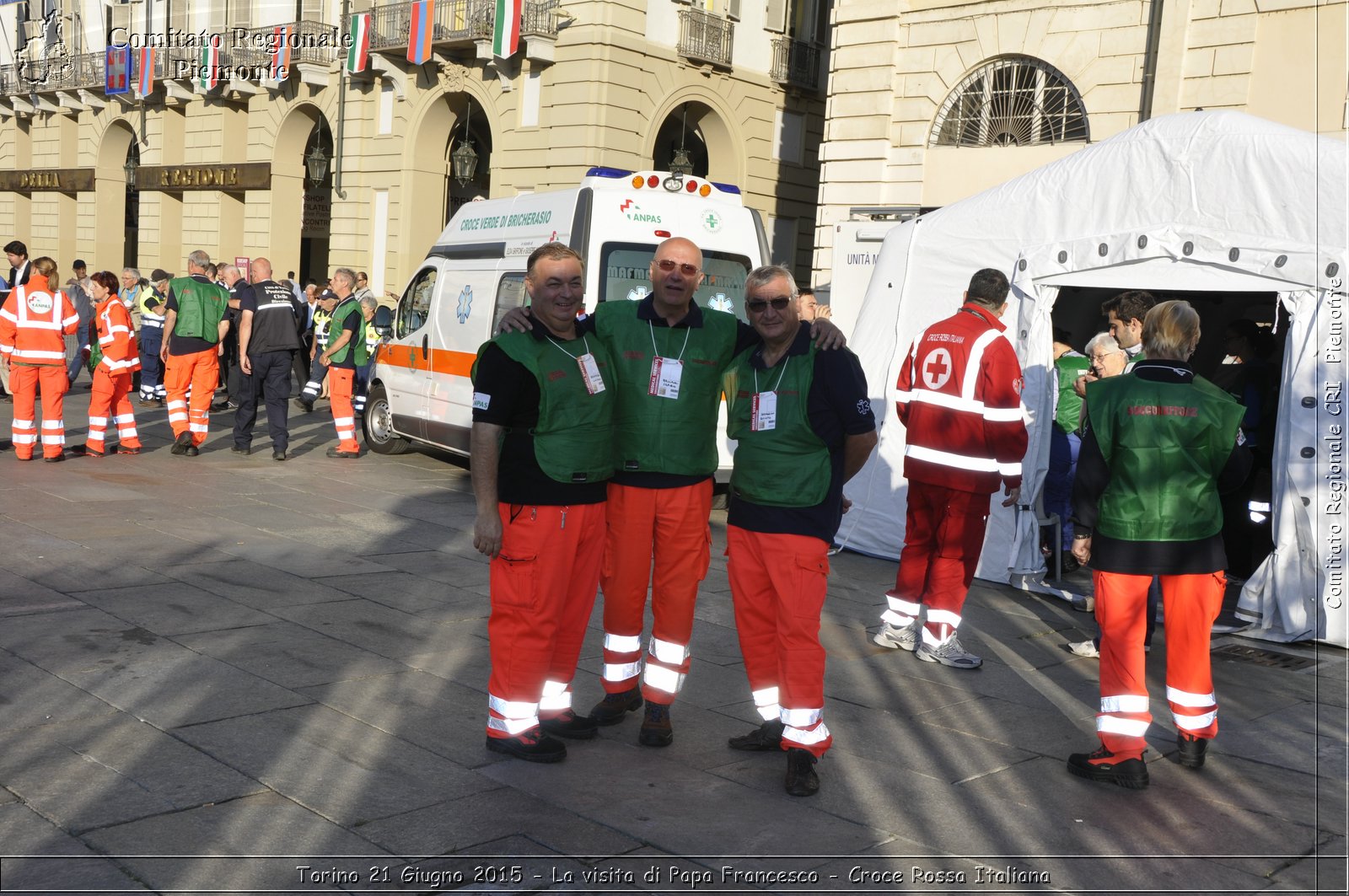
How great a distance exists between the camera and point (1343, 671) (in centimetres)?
664

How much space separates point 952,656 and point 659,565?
2.18m

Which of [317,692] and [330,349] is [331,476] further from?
[317,692]

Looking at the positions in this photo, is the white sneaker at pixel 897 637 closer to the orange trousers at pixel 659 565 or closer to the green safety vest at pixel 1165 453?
the green safety vest at pixel 1165 453

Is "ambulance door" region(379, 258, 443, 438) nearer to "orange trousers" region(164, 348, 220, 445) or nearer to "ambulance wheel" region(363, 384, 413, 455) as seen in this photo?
"ambulance wheel" region(363, 384, 413, 455)

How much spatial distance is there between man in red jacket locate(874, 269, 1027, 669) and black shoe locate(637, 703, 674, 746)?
6.28 feet

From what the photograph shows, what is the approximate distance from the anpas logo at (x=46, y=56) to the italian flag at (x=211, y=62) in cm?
839

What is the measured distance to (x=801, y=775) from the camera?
4.36m

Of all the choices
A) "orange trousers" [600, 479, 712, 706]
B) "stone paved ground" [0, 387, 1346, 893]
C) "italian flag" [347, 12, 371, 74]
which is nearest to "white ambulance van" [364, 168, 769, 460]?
"stone paved ground" [0, 387, 1346, 893]

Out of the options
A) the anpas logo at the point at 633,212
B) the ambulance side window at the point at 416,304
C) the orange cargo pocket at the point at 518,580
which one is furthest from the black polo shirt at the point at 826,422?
the ambulance side window at the point at 416,304

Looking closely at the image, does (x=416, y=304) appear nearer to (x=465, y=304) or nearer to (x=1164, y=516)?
(x=465, y=304)

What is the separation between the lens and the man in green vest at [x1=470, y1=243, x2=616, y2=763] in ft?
14.7

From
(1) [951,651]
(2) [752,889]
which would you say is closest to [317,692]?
(2) [752,889]

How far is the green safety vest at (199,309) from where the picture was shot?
1198cm

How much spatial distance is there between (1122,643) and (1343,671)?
8.51ft
